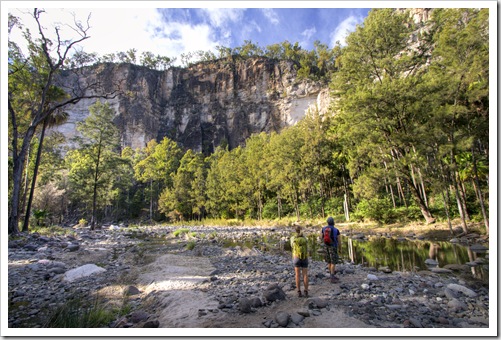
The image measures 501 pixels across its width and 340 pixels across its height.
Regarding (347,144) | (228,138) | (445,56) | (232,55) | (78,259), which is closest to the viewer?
→ (78,259)

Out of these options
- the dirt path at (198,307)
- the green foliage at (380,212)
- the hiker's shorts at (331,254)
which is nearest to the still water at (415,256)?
the hiker's shorts at (331,254)

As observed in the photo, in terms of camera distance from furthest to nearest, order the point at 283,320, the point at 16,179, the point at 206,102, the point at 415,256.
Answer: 1. the point at 206,102
2. the point at 16,179
3. the point at 415,256
4. the point at 283,320

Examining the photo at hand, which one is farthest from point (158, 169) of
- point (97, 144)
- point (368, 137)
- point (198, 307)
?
point (198, 307)

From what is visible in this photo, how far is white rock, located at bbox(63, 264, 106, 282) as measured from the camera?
7033 mm

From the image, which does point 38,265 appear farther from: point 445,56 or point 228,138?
point 228,138

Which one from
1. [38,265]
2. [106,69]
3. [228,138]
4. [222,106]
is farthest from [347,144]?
[106,69]

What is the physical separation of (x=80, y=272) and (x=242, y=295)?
5.16 m

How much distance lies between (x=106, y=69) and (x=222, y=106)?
109ft

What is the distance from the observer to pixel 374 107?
51.7 feet

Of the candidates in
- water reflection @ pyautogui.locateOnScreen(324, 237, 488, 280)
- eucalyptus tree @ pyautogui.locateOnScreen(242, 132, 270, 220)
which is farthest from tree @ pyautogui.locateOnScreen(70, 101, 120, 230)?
water reflection @ pyautogui.locateOnScreen(324, 237, 488, 280)

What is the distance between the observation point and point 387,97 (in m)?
15.2

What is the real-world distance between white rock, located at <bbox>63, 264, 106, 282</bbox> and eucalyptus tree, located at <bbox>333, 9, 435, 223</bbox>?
15.2 meters

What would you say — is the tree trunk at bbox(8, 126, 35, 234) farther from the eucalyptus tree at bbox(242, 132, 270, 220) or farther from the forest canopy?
the eucalyptus tree at bbox(242, 132, 270, 220)

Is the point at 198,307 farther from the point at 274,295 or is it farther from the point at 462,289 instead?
the point at 462,289
